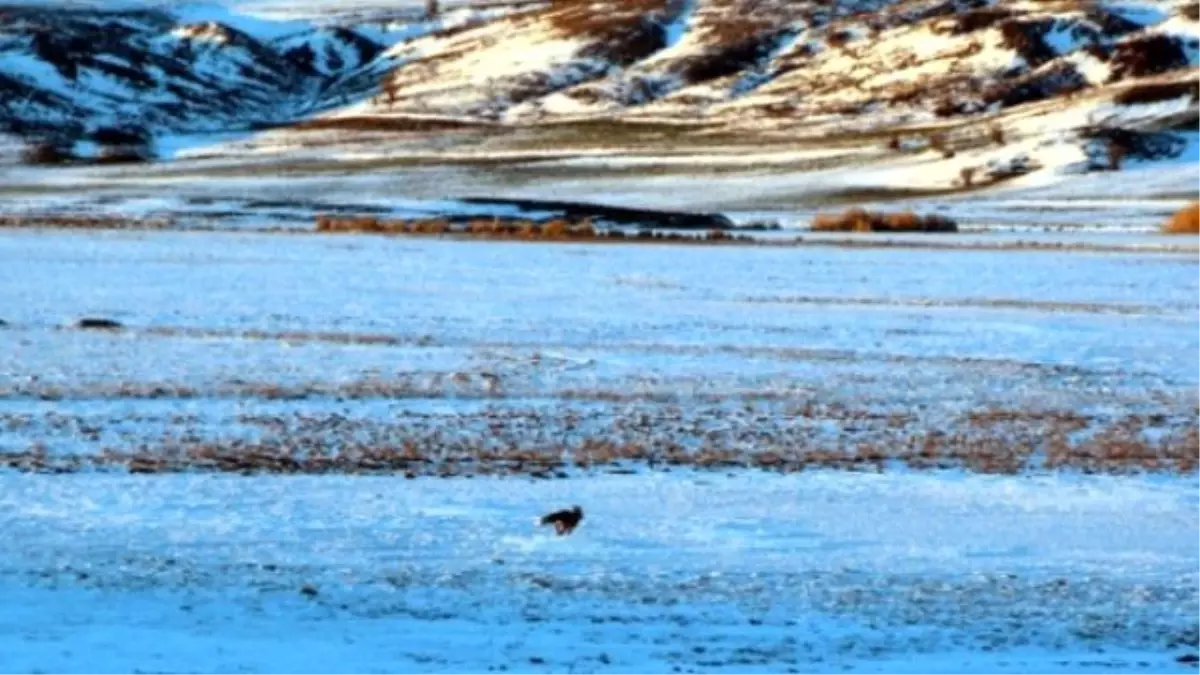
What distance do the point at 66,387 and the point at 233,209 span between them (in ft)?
178

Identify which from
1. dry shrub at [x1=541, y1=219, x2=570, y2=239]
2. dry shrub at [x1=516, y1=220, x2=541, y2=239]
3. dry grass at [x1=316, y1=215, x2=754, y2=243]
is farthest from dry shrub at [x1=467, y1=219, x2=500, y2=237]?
dry shrub at [x1=541, y1=219, x2=570, y2=239]

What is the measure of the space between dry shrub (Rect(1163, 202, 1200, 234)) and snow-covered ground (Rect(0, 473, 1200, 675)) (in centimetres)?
4873

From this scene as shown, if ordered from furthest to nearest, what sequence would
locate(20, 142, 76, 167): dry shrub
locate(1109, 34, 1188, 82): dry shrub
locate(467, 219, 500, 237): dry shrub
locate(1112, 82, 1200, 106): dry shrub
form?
locate(1109, 34, 1188, 82): dry shrub → locate(20, 142, 76, 167): dry shrub → locate(1112, 82, 1200, 106): dry shrub → locate(467, 219, 500, 237): dry shrub

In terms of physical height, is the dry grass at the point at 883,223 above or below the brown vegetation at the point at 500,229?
below

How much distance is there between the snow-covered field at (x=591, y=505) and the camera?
13484 mm

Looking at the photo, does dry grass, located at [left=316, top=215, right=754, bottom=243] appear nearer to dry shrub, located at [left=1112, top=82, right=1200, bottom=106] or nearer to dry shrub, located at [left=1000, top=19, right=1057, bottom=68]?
dry shrub, located at [left=1112, top=82, right=1200, bottom=106]

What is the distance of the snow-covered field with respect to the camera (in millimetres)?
13484

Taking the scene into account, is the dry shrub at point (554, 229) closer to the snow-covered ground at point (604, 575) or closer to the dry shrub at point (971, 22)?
the snow-covered ground at point (604, 575)

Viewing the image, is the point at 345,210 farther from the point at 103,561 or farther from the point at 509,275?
the point at 103,561

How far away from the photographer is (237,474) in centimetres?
1903

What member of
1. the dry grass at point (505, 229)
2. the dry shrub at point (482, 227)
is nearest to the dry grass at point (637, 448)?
the dry grass at point (505, 229)

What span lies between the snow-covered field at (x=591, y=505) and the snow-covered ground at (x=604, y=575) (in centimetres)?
4

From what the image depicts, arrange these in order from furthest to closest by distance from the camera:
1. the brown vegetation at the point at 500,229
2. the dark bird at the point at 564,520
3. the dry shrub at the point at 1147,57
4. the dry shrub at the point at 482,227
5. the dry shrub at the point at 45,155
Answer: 1. the dry shrub at the point at 1147,57
2. the dry shrub at the point at 45,155
3. the dry shrub at the point at 482,227
4. the brown vegetation at the point at 500,229
5. the dark bird at the point at 564,520

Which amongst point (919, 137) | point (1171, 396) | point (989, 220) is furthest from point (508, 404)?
point (919, 137)
